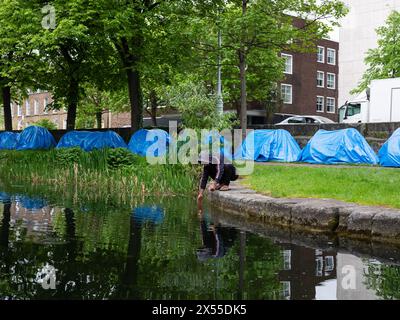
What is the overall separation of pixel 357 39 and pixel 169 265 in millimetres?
59137

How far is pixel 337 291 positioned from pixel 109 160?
12.8m

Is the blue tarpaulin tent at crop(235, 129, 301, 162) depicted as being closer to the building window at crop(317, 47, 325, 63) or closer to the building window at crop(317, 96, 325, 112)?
the building window at crop(317, 96, 325, 112)

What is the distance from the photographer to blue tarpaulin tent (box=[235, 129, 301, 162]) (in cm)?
2002

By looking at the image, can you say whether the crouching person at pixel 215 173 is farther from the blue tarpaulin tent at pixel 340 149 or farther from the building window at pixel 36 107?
the building window at pixel 36 107

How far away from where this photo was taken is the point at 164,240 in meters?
7.12

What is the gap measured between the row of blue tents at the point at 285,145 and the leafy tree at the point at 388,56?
758 inches

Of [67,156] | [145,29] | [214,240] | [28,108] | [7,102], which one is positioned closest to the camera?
[214,240]

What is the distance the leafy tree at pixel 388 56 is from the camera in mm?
36281

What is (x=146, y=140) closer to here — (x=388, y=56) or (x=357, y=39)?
(x=388, y=56)

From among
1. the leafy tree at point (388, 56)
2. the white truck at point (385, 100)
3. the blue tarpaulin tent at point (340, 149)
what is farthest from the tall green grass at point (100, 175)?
the leafy tree at point (388, 56)

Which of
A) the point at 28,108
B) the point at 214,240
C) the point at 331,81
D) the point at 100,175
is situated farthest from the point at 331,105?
the point at 214,240

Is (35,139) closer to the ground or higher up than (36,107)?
closer to the ground

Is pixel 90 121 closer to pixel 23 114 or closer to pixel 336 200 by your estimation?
pixel 23 114

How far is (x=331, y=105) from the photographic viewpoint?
176ft
